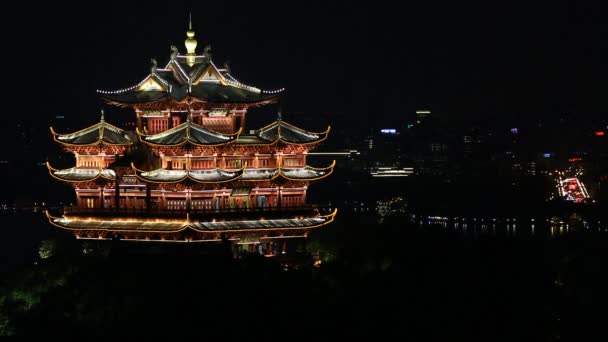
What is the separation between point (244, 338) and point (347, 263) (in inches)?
301

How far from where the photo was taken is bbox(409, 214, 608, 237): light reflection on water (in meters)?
82.1

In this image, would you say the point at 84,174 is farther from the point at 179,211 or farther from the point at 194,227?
the point at 194,227

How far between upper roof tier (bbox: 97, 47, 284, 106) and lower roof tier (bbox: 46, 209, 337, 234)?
13.3 feet

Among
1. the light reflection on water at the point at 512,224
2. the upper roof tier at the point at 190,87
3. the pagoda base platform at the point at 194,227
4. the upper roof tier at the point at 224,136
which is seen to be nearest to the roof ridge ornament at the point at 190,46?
the upper roof tier at the point at 190,87

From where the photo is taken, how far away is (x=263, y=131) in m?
42.5

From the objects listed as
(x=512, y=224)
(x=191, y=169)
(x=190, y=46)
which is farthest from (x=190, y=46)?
(x=512, y=224)

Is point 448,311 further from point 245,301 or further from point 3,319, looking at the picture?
point 3,319

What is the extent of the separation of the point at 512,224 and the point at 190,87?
5477 cm

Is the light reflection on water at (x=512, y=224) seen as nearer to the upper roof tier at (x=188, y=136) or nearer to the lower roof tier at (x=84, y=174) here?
the lower roof tier at (x=84, y=174)

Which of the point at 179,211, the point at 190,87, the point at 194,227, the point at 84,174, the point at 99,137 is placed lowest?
the point at 194,227

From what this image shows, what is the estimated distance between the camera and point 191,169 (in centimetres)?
4050

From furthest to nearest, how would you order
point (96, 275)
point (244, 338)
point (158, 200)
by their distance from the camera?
1. point (158, 200)
2. point (96, 275)
3. point (244, 338)

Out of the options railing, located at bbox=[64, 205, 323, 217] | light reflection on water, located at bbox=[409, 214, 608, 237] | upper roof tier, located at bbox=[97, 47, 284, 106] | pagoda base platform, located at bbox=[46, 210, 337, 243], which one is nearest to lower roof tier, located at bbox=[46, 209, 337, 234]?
pagoda base platform, located at bbox=[46, 210, 337, 243]

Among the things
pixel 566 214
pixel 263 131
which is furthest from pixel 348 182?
pixel 263 131
